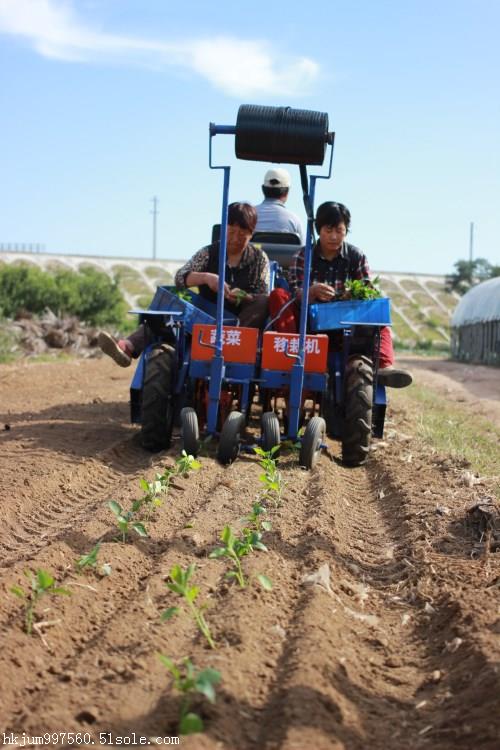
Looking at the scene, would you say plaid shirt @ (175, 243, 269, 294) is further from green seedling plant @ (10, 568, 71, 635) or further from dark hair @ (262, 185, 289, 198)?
green seedling plant @ (10, 568, 71, 635)

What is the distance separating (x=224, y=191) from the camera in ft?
23.6

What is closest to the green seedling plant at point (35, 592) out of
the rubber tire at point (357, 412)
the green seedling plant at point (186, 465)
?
the green seedling plant at point (186, 465)

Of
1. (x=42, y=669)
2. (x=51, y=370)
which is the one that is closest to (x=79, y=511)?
(x=42, y=669)

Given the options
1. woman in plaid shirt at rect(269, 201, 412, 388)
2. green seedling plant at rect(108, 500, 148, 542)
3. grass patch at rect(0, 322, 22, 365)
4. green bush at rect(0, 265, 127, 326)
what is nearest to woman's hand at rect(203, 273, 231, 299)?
woman in plaid shirt at rect(269, 201, 412, 388)

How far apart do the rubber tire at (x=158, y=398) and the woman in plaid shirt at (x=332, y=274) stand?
985 millimetres

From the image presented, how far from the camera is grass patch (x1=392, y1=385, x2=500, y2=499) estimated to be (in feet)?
25.0

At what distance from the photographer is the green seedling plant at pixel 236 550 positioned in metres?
3.96

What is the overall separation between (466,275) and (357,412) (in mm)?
48309

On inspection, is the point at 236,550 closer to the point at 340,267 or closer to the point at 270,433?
the point at 270,433

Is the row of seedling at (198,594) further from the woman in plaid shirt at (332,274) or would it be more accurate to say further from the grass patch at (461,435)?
the woman in plaid shirt at (332,274)

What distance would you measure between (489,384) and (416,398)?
675 cm

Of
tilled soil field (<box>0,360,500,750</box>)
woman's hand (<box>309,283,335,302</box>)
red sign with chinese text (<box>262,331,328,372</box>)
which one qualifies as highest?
woman's hand (<box>309,283,335,302</box>)

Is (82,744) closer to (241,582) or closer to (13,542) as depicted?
(241,582)

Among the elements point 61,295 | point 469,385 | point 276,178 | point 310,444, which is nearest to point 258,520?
point 310,444
